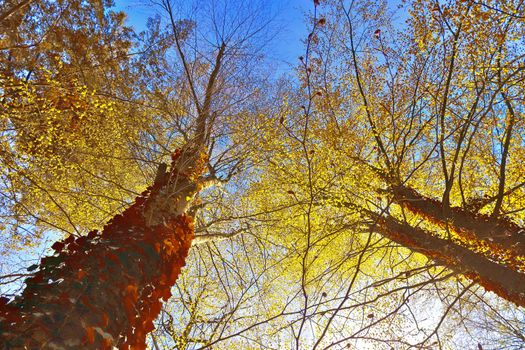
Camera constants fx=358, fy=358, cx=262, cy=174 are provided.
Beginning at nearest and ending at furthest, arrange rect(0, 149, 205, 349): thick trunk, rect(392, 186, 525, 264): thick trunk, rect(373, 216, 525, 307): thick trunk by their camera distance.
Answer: rect(0, 149, 205, 349): thick trunk < rect(373, 216, 525, 307): thick trunk < rect(392, 186, 525, 264): thick trunk

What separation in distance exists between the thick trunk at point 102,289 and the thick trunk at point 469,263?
2.16 metres

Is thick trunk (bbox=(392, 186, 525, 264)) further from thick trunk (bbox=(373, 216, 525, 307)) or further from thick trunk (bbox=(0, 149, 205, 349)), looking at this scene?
thick trunk (bbox=(0, 149, 205, 349))

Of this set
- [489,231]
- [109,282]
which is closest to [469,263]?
[489,231]

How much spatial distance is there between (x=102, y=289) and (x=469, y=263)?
4.18 metres

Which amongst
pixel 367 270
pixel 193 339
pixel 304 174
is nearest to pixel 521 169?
pixel 304 174

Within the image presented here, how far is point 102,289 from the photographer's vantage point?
7.83 ft

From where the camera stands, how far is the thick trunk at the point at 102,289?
1.93 meters

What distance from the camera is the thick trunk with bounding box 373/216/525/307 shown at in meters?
4.18

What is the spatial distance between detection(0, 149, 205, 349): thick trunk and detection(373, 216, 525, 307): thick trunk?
2.16m

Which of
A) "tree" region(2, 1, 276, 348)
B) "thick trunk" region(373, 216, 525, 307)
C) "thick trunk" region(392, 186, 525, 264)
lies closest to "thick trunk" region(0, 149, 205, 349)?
"tree" region(2, 1, 276, 348)

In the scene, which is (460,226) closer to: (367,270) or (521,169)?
(521,169)

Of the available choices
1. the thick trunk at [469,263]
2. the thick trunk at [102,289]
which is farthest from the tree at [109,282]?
the thick trunk at [469,263]

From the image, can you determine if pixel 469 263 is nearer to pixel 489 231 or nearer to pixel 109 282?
pixel 489 231

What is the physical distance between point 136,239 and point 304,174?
397cm
